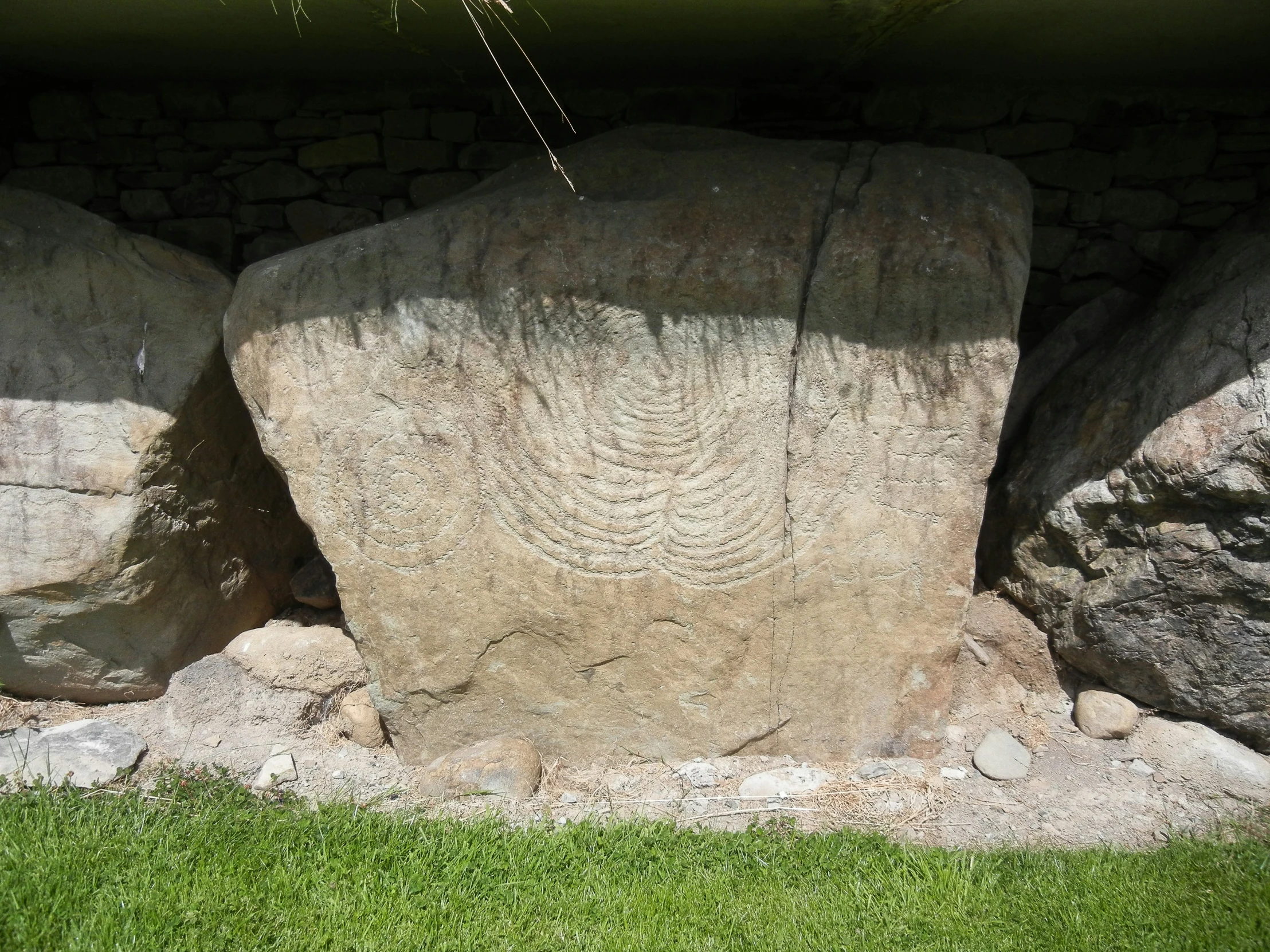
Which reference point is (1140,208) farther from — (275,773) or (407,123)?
(275,773)

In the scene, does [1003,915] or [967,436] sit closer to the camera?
[1003,915]

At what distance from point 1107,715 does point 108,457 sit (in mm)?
3448

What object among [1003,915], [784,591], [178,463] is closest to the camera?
[1003,915]

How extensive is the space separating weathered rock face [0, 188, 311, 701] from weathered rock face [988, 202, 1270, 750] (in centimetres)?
289

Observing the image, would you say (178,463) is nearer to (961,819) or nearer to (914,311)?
(914,311)

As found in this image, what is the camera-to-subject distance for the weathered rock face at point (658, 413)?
2.91 m

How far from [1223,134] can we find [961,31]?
1.43 meters

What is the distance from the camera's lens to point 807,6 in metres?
2.85

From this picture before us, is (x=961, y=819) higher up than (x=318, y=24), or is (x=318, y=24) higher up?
(x=318, y=24)

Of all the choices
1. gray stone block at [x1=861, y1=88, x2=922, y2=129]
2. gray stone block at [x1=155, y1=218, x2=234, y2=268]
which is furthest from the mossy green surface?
gray stone block at [x1=155, y1=218, x2=234, y2=268]

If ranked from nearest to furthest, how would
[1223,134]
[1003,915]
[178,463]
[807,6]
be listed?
[1003,915], [807,6], [178,463], [1223,134]

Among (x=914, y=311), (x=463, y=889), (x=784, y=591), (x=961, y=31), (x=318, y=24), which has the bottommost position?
(x=463, y=889)

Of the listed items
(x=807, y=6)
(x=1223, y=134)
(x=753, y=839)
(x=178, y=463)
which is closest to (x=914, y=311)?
(x=807, y=6)

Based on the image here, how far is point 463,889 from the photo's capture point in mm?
2623
